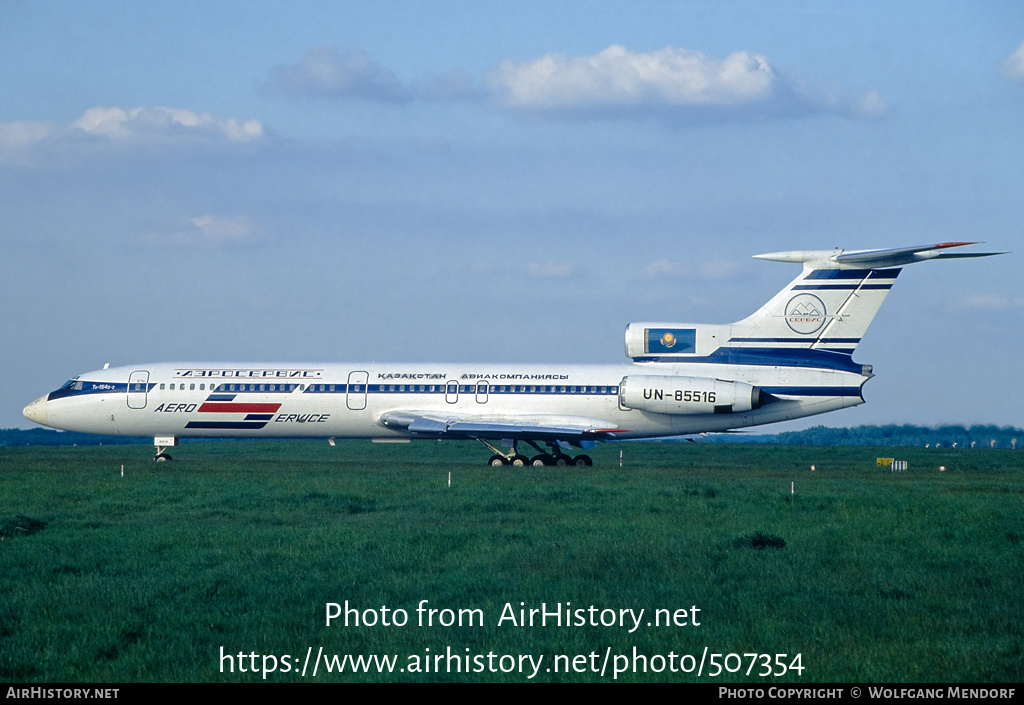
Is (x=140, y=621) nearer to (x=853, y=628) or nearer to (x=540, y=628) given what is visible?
(x=540, y=628)

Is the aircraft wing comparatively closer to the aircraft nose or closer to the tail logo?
the tail logo

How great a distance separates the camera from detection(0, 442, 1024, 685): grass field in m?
10.2

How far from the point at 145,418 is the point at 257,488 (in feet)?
51.0

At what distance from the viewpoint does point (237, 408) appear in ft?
126

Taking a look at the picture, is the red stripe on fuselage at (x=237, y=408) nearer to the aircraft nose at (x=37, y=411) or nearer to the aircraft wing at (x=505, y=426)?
the aircraft wing at (x=505, y=426)

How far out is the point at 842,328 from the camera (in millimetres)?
35156

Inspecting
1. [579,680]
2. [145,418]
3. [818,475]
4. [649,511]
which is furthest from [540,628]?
[145,418]

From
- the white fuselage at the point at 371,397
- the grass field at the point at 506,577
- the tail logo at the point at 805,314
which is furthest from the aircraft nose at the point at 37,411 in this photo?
the tail logo at the point at 805,314

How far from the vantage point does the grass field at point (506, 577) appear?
33.4ft

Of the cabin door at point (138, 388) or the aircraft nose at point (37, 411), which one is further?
the aircraft nose at point (37, 411)

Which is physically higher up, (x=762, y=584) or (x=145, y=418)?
(x=145, y=418)

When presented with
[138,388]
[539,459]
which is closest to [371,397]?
[539,459]

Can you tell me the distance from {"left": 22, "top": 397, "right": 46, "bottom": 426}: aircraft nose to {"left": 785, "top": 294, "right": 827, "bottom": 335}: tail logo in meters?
28.5

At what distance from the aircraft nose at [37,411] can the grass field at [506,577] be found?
15310 mm
